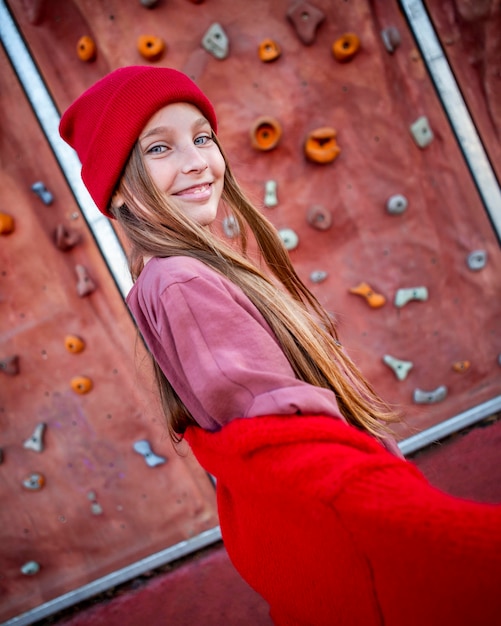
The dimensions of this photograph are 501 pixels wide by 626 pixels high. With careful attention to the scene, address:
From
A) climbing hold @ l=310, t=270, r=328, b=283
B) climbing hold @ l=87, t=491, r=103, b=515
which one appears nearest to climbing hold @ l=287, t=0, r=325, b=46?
climbing hold @ l=310, t=270, r=328, b=283

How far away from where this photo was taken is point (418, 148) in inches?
89.8

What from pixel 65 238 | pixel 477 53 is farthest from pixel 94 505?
pixel 477 53

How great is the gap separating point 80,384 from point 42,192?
2.92 feet

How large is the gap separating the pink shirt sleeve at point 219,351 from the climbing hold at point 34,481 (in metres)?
1.96

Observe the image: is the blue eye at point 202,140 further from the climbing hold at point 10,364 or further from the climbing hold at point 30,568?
the climbing hold at point 30,568

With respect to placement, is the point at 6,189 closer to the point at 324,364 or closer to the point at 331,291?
the point at 331,291

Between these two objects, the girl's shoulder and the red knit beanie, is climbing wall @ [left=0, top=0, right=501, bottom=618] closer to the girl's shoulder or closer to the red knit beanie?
the red knit beanie

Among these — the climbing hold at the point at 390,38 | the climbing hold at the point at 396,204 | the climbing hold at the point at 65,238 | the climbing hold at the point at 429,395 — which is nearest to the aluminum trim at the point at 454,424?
the climbing hold at the point at 429,395

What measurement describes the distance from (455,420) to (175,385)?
209 cm

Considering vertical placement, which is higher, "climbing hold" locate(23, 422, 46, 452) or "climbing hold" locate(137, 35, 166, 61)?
"climbing hold" locate(137, 35, 166, 61)

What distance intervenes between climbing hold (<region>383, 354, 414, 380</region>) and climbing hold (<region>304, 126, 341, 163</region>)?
38.8 inches

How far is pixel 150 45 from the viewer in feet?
6.66

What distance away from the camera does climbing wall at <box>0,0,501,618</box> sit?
2092 mm

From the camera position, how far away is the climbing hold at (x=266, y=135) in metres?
2.13
